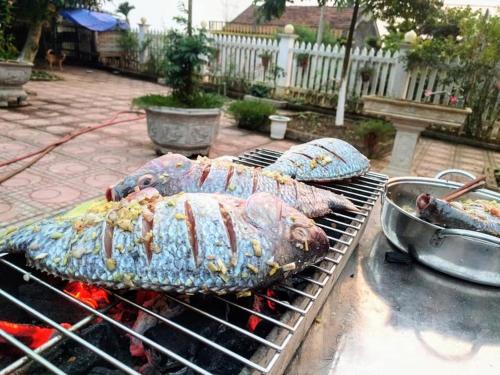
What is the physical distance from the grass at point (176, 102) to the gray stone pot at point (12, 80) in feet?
12.4

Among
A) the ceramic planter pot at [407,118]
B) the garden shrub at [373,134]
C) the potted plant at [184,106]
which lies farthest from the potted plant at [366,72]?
the potted plant at [184,106]

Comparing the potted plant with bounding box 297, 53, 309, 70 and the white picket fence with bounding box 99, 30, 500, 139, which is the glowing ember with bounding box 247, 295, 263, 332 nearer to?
the white picket fence with bounding box 99, 30, 500, 139

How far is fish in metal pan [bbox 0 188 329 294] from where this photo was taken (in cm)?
130

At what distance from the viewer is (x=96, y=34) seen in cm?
1842

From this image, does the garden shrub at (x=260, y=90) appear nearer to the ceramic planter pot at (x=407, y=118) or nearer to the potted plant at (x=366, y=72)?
the potted plant at (x=366, y=72)

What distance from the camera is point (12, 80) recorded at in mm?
7715

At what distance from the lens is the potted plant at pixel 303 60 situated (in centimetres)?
1100

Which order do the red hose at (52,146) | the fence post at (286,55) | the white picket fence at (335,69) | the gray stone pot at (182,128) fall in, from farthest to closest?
the fence post at (286,55), the white picket fence at (335,69), the gray stone pot at (182,128), the red hose at (52,146)

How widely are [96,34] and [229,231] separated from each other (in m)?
20.4

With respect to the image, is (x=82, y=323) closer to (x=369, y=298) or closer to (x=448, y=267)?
(x=369, y=298)

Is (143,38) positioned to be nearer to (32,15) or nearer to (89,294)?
(32,15)

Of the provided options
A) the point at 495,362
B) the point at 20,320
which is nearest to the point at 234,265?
the point at 20,320

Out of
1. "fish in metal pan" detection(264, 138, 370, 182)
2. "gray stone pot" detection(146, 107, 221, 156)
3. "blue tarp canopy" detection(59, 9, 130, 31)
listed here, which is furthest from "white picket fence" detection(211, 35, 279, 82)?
"fish in metal pan" detection(264, 138, 370, 182)

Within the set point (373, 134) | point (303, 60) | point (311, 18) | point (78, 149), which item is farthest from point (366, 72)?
point (311, 18)
